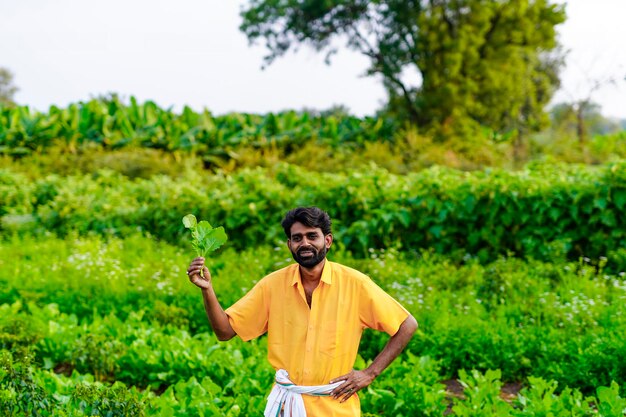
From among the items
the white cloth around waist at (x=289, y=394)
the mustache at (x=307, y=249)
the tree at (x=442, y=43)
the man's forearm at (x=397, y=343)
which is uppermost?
the tree at (x=442, y=43)

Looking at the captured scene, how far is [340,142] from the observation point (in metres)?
20.0

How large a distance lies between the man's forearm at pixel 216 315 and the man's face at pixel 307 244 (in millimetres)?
349

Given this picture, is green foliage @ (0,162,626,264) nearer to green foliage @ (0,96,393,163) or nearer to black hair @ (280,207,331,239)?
black hair @ (280,207,331,239)

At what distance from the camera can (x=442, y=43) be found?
2069 centimetres

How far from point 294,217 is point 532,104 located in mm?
23915

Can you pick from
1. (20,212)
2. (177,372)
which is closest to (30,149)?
(20,212)

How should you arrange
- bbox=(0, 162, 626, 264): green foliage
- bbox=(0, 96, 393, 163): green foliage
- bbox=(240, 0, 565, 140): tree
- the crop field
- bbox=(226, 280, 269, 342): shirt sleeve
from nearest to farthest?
bbox=(226, 280, 269, 342): shirt sleeve < the crop field < bbox=(0, 162, 626, 264): green foliage < bbox=(0, 96, 393, 163): green foliage < bbox=(240, 0, 565, 140): tree

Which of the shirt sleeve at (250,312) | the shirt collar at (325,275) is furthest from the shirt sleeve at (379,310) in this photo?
the shirt sleeve at (250,312)

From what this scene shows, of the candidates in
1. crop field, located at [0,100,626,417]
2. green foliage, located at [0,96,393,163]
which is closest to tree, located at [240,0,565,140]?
green foliage, located at [0,96,393,163]

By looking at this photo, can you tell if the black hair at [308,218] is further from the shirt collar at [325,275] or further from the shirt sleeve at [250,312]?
the shirt sleeve at [250,312]

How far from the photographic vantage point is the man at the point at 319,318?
256 centimetres

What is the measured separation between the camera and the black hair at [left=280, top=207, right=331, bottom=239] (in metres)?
2.53

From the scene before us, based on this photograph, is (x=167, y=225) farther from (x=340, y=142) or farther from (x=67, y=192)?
(x=340, y=142)

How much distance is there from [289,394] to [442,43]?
762 inches
